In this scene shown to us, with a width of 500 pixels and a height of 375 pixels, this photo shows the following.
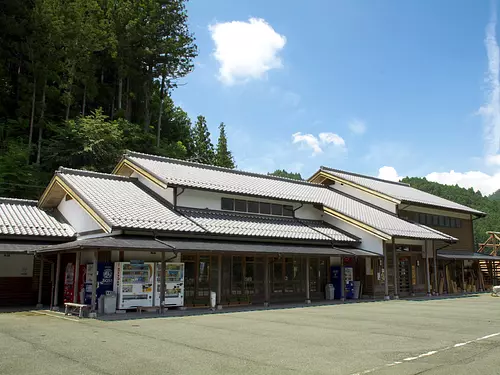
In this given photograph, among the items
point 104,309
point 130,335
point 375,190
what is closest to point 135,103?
point 375,190

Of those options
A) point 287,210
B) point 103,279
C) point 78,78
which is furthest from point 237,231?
point 78,78

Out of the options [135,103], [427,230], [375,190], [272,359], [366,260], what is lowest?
[272,359]

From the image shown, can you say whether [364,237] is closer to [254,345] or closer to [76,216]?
[76,216]

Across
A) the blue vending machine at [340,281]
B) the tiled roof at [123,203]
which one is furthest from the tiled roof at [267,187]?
the blue vending machine at [340,281]

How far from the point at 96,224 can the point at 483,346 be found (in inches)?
504

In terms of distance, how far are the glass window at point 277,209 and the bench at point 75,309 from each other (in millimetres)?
10177

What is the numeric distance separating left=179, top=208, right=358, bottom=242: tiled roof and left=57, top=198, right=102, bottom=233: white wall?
3.42 m

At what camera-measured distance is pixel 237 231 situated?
17.9 meters

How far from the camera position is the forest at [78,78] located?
29719mm

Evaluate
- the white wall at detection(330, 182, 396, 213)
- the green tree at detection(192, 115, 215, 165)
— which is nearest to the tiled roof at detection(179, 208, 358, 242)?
the white wall at detection(330, 182, 396, 213)

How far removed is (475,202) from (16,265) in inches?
3252

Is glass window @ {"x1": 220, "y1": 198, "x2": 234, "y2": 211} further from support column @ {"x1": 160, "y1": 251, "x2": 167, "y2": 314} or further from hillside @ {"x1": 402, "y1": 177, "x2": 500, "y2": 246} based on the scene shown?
hillside @ {"x1": 402, "y1": 177, "x2": 500, "y2": 246}

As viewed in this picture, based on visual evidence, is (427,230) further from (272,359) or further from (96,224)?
(272,359)

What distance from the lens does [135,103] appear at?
135ft
